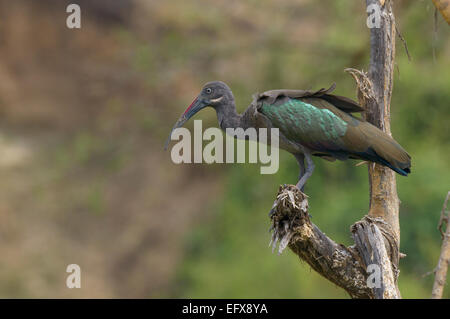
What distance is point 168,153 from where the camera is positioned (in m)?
16.0

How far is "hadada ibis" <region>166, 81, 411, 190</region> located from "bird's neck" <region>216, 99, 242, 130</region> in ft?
0.49

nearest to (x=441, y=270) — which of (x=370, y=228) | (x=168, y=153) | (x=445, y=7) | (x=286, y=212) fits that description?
(x=370, y=228)

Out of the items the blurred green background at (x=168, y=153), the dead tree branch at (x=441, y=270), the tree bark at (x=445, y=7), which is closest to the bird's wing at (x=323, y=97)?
the tree bark at (x=445, y=7)

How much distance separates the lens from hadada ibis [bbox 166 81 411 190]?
531 cm

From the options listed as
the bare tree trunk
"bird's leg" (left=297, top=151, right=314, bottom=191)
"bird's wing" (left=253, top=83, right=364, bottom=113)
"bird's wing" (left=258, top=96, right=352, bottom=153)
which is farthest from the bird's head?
the bare tree trunk

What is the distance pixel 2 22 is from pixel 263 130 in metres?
12.0

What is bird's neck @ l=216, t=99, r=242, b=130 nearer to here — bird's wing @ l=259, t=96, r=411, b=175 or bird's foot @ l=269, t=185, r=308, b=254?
bird's wing @ l=259, t=96, r=411, b=175

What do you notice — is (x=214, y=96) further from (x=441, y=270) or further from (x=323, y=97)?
(x=441, y=270)

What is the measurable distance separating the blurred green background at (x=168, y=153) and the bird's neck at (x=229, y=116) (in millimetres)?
4229

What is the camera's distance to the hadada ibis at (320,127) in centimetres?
531
